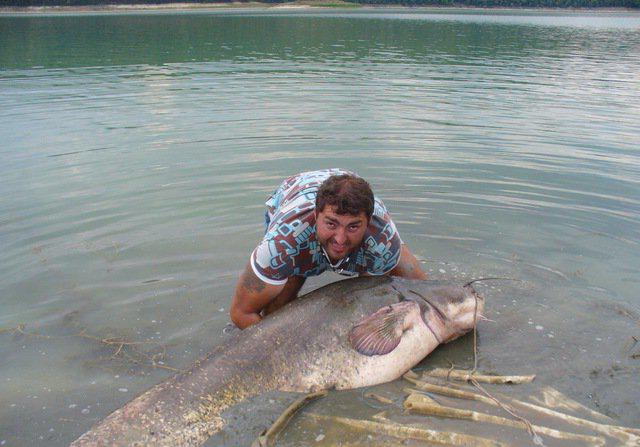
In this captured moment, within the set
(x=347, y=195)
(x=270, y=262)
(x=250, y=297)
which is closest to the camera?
(x=347, y=195)

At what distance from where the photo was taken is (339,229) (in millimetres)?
4160

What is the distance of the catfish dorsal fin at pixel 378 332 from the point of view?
14.1 ft

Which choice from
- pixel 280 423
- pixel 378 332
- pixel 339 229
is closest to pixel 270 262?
pixel 339 229

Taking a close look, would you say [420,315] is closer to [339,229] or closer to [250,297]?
[339,229]

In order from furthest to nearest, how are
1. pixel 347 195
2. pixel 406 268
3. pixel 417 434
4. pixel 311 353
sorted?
pixel 406 268 < pixel 311 353 < pixel 347 195 < pixel 417 434

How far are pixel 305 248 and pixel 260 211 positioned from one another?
11.4ft

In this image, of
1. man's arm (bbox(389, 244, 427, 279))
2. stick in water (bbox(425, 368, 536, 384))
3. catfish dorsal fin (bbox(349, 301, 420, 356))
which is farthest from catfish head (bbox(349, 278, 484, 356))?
stick in water (bbox(425, 368, 536, 384))

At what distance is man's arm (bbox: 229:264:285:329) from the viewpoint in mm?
4504

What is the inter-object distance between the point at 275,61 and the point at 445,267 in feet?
64.7

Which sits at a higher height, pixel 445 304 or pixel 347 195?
pixel 347 195

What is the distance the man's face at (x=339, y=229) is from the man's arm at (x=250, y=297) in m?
0.55

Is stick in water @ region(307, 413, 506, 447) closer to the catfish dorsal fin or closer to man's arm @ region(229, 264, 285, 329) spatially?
the catfish dorsal fin

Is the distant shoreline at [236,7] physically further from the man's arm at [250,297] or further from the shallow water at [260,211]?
the man's arm at [250,297]

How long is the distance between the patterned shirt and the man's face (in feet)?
0.60
